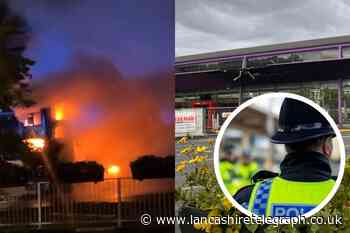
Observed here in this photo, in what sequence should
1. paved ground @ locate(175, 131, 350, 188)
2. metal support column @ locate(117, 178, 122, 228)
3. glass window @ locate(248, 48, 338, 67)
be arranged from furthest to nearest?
metal support column @ locate(117, 178, 122, 228) < paved ground @ locate(175, 131, 350, 188) < glass window @ locate(248, 48, 338, 67)

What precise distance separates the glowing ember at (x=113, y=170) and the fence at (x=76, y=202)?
31 mm

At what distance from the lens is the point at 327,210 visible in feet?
7.54

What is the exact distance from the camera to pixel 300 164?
Answer: 218 cm

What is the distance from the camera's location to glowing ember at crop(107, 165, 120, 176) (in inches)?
89.4

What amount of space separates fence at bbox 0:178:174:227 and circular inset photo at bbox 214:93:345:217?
403mm

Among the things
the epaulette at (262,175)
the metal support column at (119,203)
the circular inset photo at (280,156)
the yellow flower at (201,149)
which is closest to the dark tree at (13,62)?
the metal support column at (119,203)

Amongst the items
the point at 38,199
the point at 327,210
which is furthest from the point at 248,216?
the point at 38,199

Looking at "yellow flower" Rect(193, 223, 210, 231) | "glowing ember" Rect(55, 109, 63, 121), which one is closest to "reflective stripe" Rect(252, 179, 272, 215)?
"yellow flower" Rect(193, 223, 210, 231)

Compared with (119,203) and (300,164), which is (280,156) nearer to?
(300,164)

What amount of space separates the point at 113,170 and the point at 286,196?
0.77 meters

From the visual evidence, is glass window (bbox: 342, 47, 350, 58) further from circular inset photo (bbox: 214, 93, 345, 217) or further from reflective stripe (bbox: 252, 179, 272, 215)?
reflective stripe (bbox: 252, 179, 272, 215)

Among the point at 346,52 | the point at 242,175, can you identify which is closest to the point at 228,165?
the point at 242,175

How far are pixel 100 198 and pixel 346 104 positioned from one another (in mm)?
1128

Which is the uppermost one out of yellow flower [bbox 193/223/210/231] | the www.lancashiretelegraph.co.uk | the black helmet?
the black helmet
